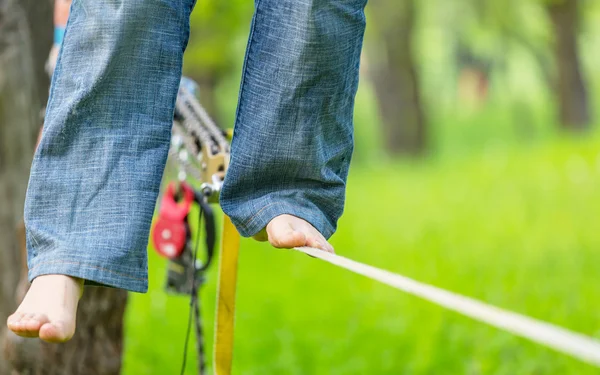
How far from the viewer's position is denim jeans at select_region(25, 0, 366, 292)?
1571mm

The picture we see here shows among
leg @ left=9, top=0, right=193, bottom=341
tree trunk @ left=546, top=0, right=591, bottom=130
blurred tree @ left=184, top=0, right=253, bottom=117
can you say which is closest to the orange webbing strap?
leg @ left=9, top=0, right=193, bottom=341

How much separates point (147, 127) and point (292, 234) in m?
0.35

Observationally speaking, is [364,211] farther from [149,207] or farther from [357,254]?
[149,207]

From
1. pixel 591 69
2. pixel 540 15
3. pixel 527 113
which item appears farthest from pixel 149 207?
pixel 591 69

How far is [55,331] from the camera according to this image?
4.70 feet

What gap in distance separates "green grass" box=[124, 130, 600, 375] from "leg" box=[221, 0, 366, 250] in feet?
7.53

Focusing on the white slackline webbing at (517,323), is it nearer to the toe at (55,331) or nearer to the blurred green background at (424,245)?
the toe at (55,331)

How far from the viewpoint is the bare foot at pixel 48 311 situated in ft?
4.70

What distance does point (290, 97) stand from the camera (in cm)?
169

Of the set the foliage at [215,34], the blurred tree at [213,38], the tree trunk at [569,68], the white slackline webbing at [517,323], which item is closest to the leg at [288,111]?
the white slackline webbing at [517,323]

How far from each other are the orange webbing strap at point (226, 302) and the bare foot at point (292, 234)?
0.91ft

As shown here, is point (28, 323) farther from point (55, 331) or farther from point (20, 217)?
point (20, 217)

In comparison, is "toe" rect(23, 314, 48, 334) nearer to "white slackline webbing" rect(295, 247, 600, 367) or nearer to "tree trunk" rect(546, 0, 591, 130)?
"white slackline webbing" rect(295, 247, 600, 367)

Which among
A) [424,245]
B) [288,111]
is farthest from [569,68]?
[288,111]
